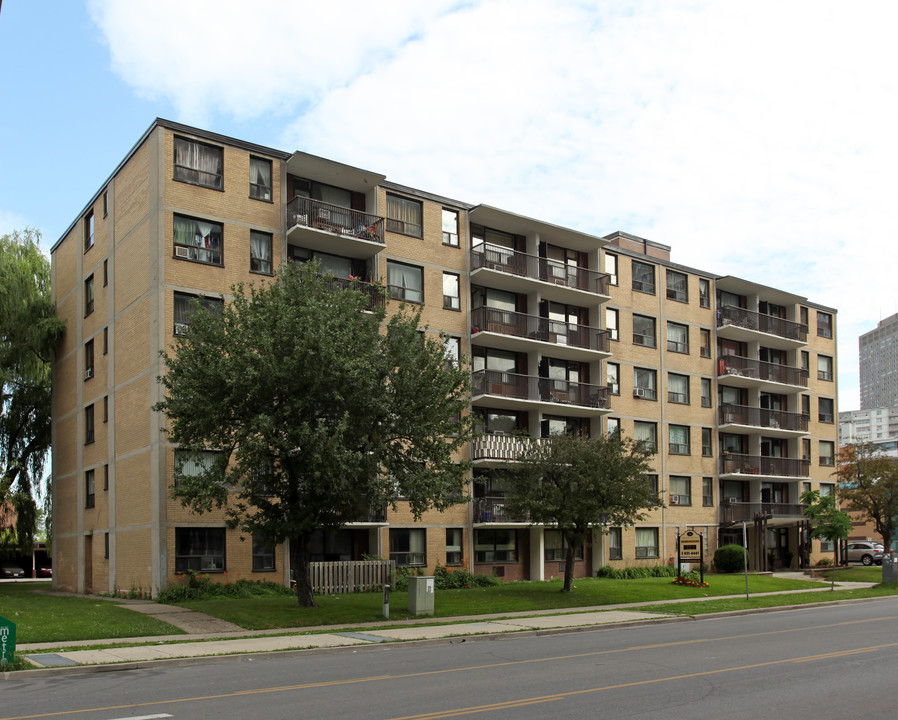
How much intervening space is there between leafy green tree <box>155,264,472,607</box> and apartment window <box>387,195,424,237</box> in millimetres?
11805

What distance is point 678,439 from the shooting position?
47.9 meters

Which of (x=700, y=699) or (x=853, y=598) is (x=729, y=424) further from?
(x=700, y=699)

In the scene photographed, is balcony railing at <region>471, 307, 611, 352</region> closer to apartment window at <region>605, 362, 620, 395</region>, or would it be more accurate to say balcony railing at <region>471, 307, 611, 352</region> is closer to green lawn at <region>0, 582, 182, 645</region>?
apartment window at <region>605, 362, 620, 395</region>

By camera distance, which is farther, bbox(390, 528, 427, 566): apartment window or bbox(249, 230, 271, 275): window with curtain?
bbox(390, 528, 427, 566): apartment window

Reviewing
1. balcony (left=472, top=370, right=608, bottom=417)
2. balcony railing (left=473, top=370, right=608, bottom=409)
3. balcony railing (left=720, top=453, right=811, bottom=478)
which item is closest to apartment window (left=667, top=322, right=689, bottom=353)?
balcony railing (left=720, top=453, right=811, bottom=478)

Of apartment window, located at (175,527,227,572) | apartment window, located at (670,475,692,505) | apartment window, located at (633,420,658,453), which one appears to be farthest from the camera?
apartment window, located at (670,475,692,505)

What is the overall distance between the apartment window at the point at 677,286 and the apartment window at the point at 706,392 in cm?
464

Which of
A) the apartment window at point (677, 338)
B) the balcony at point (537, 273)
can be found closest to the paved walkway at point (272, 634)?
the balcony at point (537, 273)

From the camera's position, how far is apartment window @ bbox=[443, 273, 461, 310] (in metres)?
38.9

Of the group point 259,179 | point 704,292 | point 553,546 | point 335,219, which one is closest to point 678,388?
point 704,292

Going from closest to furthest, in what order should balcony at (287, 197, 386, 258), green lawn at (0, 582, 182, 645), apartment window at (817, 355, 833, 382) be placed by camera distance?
green lawn at (0, 582, 182, 645) → balcony at (287, 197, 386, 258) → apartment window at (817, 355, 833, 382)

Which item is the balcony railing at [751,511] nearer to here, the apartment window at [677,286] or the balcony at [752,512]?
the balcony at [752,512]

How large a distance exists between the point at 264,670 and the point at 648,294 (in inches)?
1409

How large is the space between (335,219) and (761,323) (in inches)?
1139
